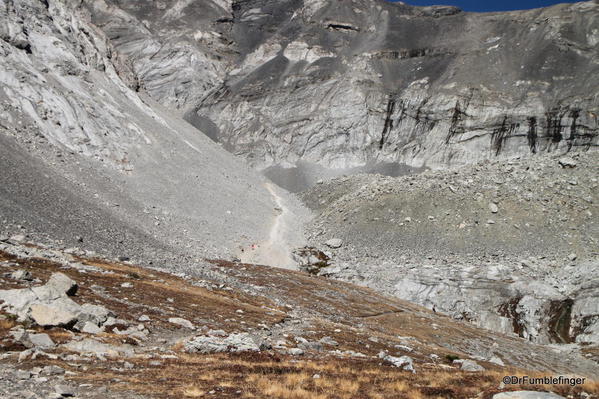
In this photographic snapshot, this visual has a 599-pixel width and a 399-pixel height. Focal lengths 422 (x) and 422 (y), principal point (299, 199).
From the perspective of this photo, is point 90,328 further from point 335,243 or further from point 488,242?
point 488,242

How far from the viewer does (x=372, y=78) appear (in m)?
139

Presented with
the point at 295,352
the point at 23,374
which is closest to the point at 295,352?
the point at 295,352

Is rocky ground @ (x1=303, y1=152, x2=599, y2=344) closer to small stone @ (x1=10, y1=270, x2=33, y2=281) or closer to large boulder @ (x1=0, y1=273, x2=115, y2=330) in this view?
small stone @ (x1=10, y1=270, x2=33, y2=281)

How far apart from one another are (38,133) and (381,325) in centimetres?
5345

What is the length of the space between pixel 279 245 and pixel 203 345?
5482cm

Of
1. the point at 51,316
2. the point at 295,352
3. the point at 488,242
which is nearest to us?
the point at 51,316

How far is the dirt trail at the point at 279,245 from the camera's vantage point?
68125 mm

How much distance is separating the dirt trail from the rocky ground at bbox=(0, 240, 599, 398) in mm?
25731

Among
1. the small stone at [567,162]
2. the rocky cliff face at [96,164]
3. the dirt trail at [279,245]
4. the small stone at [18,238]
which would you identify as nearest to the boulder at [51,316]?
the small stone at [18,238]

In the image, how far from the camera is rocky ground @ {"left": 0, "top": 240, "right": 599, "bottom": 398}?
12.2 meters

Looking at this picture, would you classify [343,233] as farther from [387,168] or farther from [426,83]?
[426,83]

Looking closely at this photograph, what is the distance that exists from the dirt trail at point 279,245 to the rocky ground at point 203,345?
2573 centimetres

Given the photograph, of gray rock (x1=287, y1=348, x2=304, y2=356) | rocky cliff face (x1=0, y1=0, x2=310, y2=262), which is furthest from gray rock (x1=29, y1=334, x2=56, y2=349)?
rocky cliff face (x1=0, y1=0, x2=310, y2=262)

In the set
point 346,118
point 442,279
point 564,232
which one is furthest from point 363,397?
point 346,118
